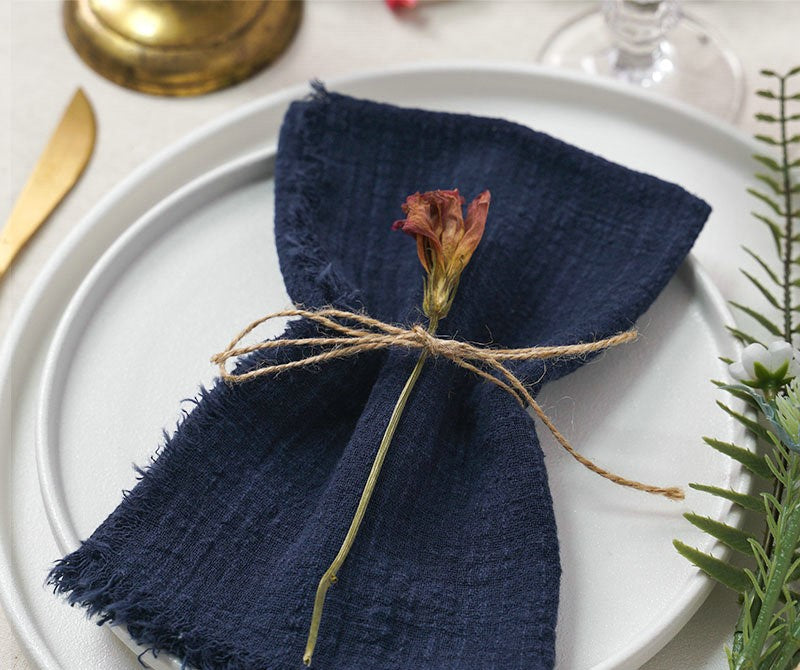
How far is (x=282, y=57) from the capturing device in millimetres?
941

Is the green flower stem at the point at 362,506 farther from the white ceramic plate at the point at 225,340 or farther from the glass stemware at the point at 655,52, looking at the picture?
the glass stemware at the point at 655,52

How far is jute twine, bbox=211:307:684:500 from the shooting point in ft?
2.02

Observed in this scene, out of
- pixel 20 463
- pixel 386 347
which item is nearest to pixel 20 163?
pixel 20 463

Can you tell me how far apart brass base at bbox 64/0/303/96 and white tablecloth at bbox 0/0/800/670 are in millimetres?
13

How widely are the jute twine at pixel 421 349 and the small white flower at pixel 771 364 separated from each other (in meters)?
0.08

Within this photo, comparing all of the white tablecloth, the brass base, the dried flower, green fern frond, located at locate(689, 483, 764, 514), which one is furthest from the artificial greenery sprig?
the brass base

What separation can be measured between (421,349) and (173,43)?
1.46ft

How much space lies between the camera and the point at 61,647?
598 millimetres

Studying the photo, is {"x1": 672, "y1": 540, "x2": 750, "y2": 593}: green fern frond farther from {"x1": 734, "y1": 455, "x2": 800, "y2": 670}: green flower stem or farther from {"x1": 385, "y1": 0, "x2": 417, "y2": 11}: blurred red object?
{"x1": 385, "y1": 0, "x2": 417, "y2": 11}: blurred red object

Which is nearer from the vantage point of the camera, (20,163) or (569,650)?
(569,650)

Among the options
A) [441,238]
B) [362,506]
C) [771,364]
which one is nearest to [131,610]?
[362,506]

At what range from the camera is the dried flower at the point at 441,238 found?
1.99ft

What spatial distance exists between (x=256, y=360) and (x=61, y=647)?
212 mm

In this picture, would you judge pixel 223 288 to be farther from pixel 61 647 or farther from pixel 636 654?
pixel 636 654
